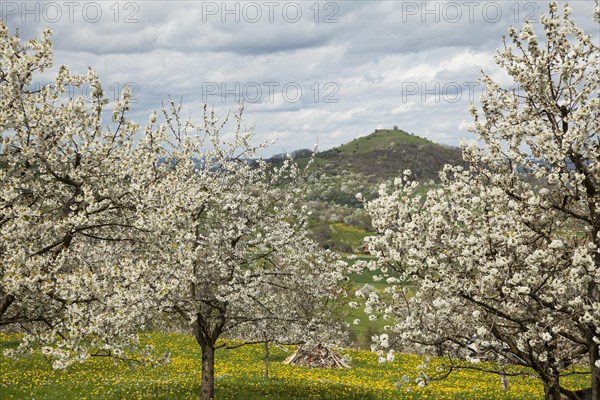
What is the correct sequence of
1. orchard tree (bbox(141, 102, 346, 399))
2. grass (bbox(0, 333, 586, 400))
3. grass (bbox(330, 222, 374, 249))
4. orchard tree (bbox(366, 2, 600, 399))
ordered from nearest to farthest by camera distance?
orchard tree (bbox(366, 2, 600, 399)) → orchard tree (bbox(141, 102, 346, 399)) → grass (bbox(0, 333, 586, 400)) → grass (bbox(330, 222, 374, 249))

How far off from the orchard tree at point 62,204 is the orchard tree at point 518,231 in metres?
6.31

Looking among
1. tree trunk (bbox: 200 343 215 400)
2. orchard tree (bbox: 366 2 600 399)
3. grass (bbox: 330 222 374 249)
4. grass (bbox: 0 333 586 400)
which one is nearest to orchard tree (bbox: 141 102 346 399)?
tree trunk (bbox: 200 343 215 400)

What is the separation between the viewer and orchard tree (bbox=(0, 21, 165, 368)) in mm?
11859

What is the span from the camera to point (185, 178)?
19.3 m

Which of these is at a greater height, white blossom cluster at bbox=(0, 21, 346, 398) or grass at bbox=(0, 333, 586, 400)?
white blossom cluster at bbox=(0, 21, 346, 398)

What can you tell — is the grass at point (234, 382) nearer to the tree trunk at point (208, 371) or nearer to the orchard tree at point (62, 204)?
the tree trunk at point (208, 371)

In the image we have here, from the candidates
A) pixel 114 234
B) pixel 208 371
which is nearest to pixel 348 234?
pixel 208 371

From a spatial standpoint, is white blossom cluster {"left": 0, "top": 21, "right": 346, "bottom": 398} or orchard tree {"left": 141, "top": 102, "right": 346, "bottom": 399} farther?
orchard tree {"left": 141, "top": 102, "right": 346, "bottom": 399}

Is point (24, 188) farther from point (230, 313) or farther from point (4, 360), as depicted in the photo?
point (4, 360)

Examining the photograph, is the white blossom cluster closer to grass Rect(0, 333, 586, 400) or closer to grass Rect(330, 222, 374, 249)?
Answer: grass Rect(0, 333, 586, 400)

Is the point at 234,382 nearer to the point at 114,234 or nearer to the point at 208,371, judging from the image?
the point at 208,371

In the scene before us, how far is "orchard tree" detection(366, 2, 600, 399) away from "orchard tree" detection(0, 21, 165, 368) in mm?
6311

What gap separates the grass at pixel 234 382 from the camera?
70.5 feet

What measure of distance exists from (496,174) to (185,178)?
1172 cm
